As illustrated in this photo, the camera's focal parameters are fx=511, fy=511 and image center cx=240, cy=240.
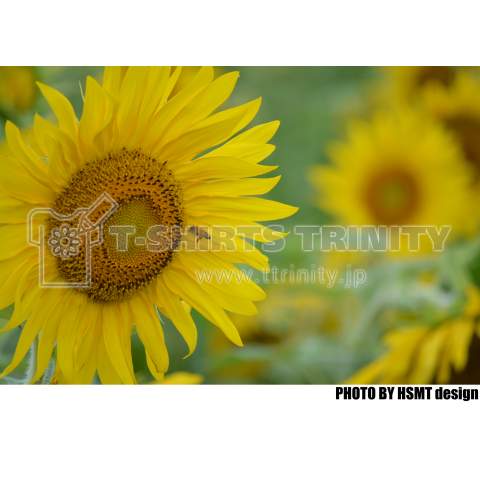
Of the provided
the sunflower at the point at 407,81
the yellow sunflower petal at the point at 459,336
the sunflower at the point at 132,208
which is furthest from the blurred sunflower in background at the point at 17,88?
the sunflower at the point at 407,81

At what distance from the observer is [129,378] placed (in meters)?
0.75

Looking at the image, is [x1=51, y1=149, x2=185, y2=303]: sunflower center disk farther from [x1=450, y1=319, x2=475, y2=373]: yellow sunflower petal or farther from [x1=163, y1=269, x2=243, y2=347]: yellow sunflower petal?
[x1=450, y1=319, x2=475, y2=373]: yellow sunflower petal

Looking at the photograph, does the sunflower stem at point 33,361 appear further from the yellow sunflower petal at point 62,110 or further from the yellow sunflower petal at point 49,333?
the yellow sunflower petal at point 62,110

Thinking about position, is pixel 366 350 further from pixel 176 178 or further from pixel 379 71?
pixel 379 71

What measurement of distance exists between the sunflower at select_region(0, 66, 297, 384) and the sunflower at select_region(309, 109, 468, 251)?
→ 31.4 inches

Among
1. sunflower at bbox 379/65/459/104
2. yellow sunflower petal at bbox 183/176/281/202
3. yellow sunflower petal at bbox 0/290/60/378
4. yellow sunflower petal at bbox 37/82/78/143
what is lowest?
yellow sunflower petal at bbox 0/290/60/378

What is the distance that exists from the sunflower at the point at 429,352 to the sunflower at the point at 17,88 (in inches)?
31.1

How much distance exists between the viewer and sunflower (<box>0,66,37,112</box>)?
0.84 m

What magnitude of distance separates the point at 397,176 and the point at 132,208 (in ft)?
3.26

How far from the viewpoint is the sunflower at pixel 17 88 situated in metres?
0.84

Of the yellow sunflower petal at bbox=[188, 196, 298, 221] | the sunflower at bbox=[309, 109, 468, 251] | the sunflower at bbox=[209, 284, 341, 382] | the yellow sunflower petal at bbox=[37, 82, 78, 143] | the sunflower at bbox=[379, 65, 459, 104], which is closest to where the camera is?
the yellow sunflower petal at bbox=[37, 82, 78, 143]

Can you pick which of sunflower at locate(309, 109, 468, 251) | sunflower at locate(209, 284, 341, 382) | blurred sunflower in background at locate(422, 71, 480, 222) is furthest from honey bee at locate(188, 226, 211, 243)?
blurred sunflower in background at locate(422, 71, 480, 222)

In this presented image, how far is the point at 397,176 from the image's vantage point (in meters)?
1.51
